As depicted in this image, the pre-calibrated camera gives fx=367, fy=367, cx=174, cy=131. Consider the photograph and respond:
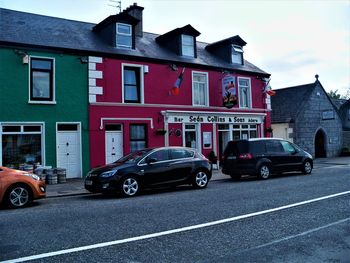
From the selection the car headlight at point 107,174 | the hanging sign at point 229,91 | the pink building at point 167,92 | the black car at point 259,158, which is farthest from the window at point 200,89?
the car headlight at point 107,174

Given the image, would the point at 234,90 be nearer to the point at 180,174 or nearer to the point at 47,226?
the point at 180,174

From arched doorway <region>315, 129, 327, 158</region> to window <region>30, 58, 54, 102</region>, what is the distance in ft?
77.7

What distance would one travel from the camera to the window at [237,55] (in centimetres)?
2477

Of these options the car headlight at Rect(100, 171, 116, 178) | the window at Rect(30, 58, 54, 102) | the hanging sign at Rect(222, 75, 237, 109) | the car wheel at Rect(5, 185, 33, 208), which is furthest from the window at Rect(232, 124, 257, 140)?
the car wheel at Rect(5, 185, 33, 208)

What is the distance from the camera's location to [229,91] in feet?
72.0

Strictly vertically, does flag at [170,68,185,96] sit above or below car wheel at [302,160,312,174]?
above

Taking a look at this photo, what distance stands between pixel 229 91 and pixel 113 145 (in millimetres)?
7809

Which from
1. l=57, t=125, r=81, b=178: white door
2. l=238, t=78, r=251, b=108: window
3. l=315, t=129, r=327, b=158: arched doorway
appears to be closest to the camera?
l=57, t=125, r=81, b=178: white door

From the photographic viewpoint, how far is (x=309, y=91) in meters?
31.7

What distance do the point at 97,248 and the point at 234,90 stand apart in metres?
17.3

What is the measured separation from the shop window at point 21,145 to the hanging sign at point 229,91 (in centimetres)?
1085

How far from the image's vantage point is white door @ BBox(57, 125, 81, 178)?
17.1m

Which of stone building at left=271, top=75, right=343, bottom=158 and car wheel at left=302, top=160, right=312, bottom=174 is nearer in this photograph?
car wheel at left=302, top=160, right=312, bottom=174

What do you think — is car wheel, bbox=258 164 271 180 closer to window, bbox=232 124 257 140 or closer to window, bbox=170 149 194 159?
window, bbox=170 149 194 159
